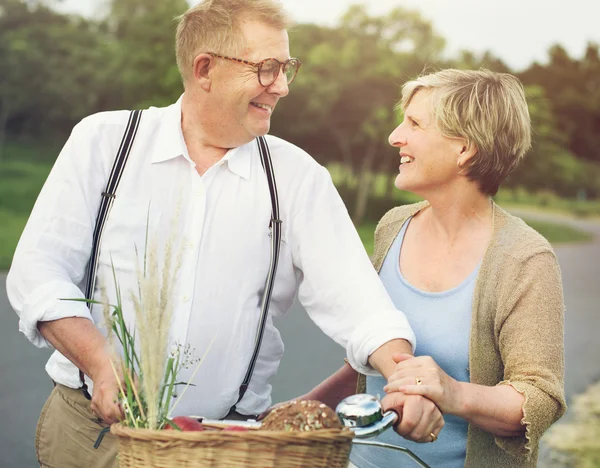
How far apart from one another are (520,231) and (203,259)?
965 millimetres

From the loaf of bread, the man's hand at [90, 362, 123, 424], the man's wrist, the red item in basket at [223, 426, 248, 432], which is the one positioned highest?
the loaf of bread

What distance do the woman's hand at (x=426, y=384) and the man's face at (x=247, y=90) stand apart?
3.01 ft

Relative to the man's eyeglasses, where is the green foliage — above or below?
below

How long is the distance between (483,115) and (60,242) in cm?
137

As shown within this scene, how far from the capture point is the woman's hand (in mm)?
2383

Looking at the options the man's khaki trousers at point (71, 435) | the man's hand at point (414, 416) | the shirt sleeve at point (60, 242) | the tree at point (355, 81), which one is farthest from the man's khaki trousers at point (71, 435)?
the tree at point (355, 81)

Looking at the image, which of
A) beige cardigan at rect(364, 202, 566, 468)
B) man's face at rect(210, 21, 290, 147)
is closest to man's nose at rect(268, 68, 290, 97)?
man's face at rect(210, 21, 290, 147)

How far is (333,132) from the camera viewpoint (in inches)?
1053

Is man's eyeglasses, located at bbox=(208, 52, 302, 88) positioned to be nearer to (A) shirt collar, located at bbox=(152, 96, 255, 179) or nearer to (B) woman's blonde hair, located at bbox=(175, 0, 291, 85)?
(B) woman's blonde hair, located at bbox=(175, 0, 291, 85)

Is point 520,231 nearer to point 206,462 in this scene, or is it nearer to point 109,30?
point 206,462

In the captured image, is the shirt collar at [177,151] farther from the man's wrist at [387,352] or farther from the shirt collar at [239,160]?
the man's wrist at [387,352]

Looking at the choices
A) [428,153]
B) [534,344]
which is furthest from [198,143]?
[534,344]

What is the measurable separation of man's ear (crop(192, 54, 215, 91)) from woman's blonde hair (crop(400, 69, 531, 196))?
0.69 m

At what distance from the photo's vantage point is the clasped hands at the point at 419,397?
231 cm
